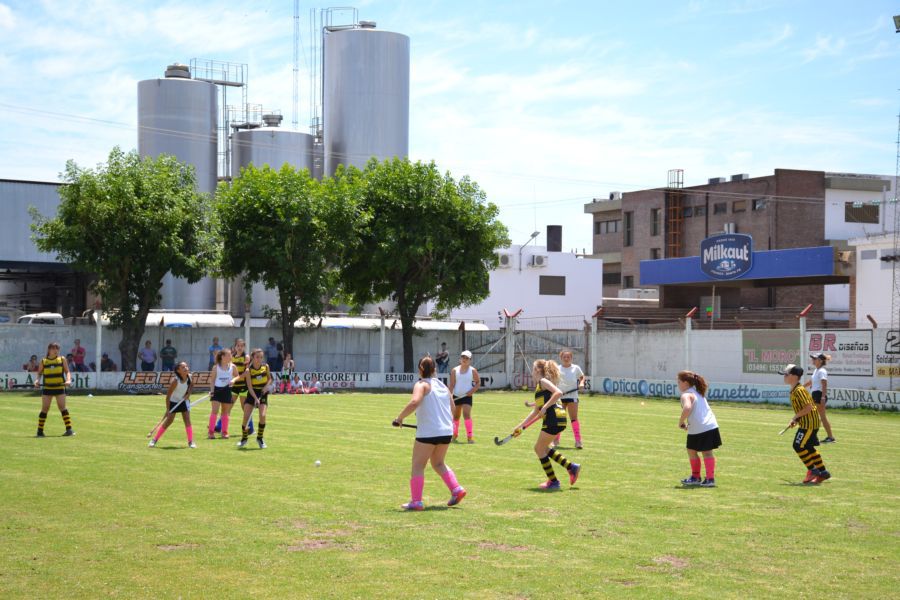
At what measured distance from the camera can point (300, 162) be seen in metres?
63.0

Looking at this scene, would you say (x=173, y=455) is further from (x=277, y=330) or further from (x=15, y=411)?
(x=277, y=330)

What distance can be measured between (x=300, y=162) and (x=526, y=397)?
28722mm

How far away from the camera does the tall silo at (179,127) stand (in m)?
58.9

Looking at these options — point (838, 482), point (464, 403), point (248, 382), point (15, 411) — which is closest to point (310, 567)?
point (838, 482)

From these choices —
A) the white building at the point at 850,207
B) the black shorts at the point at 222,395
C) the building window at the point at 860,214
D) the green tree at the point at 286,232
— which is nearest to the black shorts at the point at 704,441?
the black shorts at the point at 222,395

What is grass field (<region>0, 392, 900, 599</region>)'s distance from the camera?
8.45 meters

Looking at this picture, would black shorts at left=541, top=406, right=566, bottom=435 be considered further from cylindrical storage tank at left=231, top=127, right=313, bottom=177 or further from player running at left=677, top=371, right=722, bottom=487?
cylindrical storage tank at left=231, top=127, right=313, bottom=177

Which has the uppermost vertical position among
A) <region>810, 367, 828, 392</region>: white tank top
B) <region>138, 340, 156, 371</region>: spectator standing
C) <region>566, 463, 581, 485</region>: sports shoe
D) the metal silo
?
the metal silo

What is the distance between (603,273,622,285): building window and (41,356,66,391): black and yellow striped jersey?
226 feet

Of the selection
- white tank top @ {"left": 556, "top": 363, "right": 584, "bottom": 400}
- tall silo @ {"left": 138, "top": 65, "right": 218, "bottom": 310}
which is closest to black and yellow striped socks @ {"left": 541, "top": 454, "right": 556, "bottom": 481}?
white tank top @ {"left": 556, "top": 363, "right": 584, "bottom": 400}

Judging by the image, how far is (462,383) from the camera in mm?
20797

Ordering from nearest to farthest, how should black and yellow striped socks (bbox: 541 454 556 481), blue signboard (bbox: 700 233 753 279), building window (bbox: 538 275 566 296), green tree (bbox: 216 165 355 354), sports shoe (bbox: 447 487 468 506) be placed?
sports shoe (bbox: 447 487 468 506) < black and yellow striped socks (bbox: 541 454 556 481) < green tree (bbox: 216 165 355 354) < blue signboard (bbox: 700 233 753 279) < building window (bbox: 538 275 566 296)

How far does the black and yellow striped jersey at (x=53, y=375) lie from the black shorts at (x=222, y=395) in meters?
3.01

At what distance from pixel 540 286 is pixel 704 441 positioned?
58350 millimetres
